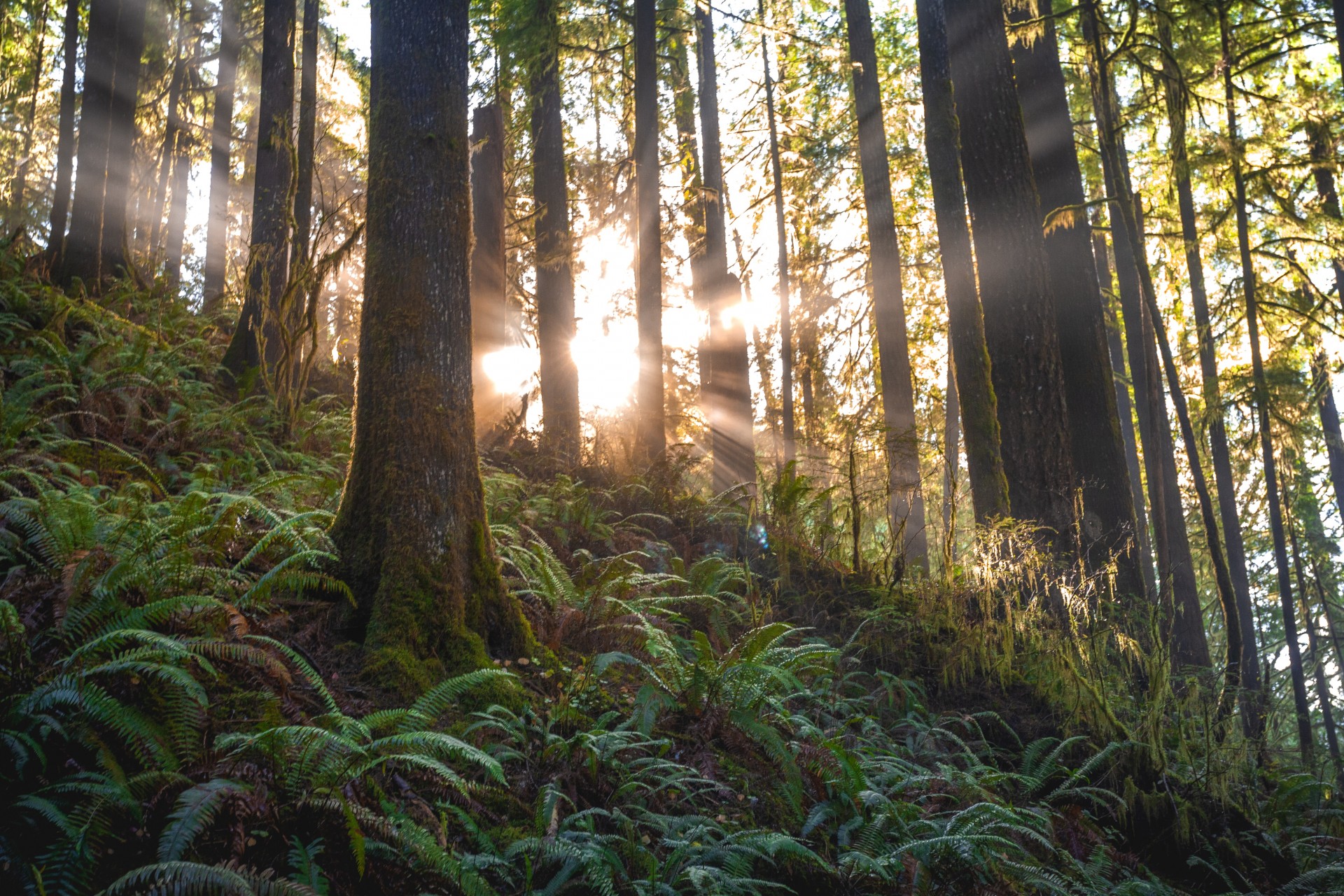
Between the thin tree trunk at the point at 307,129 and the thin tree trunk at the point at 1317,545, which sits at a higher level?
the thin tree trunk at the point at 307,129

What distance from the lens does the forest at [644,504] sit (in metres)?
2.74

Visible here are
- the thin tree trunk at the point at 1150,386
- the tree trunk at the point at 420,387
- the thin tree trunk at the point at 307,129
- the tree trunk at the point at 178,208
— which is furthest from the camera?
the tree trunk at the point at 178,208

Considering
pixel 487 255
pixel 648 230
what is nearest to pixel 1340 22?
pixel 648 230

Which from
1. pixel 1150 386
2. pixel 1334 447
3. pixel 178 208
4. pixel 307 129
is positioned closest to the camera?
pixel 1150 386

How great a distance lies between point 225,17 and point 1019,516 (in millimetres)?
18835

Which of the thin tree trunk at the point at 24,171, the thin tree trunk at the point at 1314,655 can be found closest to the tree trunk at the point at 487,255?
the thin tree trunk at the point at 24,171

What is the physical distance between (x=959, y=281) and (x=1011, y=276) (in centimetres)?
72

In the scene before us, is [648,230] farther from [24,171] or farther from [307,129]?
[24,171]

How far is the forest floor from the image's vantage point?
237 cm

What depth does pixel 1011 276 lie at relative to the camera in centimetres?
734

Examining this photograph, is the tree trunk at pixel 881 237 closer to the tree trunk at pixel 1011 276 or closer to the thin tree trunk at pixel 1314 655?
the tree trunk at pixel 1011 276

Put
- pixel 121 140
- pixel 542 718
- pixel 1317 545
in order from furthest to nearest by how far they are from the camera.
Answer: pixel 1317 545
pixel 121 140
pixel 542 718

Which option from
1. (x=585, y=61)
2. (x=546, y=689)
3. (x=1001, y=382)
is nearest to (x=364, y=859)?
(x=546, y=689)

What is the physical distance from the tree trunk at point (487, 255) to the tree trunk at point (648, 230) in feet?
6.77
